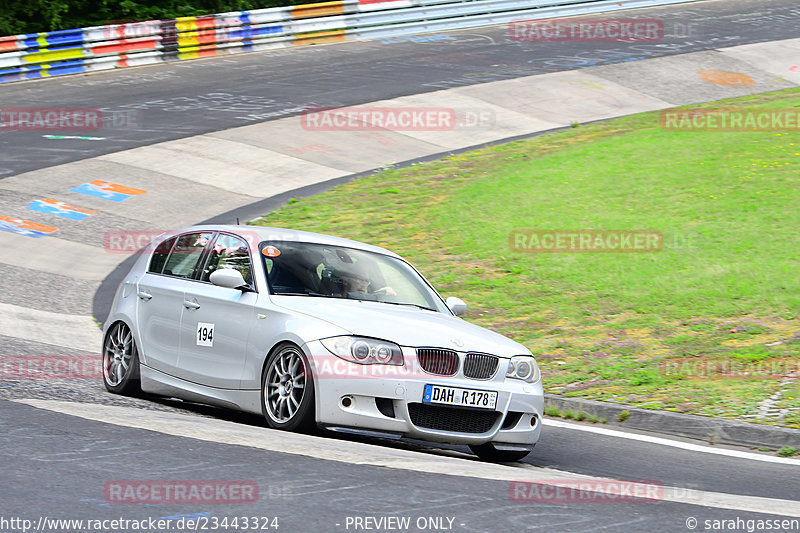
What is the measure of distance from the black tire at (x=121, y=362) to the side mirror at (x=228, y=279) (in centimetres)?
136

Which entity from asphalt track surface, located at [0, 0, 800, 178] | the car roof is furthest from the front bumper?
asphalt track surface, located at [0, 0, 800, 178]

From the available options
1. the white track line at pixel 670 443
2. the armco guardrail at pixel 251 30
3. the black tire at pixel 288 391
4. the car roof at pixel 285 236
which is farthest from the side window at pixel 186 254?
the armco guardrail at pixel 251 30

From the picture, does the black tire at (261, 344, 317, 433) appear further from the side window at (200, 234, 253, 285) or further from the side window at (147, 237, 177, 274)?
the side window at (147, 237, 177, 274)

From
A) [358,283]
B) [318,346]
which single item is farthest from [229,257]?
[318,346]

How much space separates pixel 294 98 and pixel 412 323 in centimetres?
1910

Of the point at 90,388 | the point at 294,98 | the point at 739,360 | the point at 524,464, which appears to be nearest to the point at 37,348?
the point at 90,388

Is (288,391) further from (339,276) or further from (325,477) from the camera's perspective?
(325,477)

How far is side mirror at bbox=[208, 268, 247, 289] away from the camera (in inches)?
322

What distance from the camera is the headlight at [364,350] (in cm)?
738

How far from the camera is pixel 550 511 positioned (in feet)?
18.6

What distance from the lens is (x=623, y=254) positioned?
14742 millimetres

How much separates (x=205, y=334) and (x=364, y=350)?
5.33 ft

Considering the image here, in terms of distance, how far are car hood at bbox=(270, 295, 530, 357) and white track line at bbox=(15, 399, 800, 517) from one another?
0.77 m

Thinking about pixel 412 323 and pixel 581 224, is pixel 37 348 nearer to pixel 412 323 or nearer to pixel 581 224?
pixel 412 323
